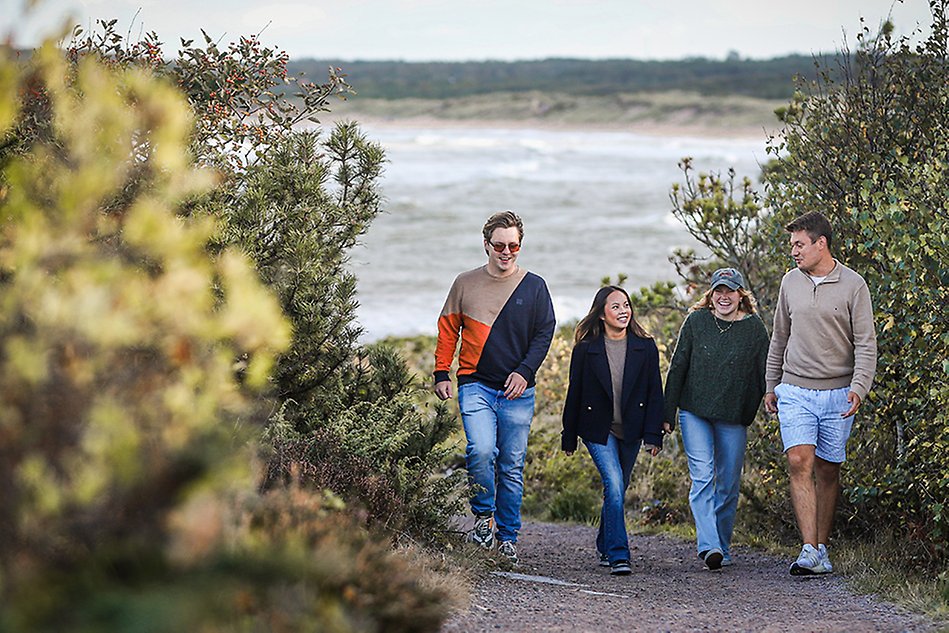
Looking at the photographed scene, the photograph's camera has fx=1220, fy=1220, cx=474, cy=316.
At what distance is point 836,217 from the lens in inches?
332

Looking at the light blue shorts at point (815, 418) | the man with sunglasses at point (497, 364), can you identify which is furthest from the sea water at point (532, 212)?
the light blue shorts at point (815, 418)

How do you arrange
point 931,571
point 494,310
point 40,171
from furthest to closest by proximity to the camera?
point 494,310 → point 931,571 → point 40,171

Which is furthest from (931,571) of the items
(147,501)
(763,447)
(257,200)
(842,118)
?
(147,501)

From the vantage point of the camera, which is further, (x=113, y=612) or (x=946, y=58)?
(x=946, y=58)

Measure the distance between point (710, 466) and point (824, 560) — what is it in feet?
3.02

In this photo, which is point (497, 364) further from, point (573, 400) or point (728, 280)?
point (728, 280)

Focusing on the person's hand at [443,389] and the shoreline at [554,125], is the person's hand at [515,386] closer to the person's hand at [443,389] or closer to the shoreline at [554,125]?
the person's hand at [443,389]

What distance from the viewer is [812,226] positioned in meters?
7.25

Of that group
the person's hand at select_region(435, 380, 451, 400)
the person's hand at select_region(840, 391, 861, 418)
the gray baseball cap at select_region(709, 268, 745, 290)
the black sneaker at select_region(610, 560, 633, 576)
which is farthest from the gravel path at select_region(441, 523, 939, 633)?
the gray baseball cap at select_region(709, 268, 745, 290)

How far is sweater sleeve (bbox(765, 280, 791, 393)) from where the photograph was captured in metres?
7.48

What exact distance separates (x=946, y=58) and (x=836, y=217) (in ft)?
4.57

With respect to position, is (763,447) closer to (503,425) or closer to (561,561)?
(561,561)

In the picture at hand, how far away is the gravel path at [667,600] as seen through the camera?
19.1 feet

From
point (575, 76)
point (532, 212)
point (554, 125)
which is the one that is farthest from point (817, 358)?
point (575, 76)
